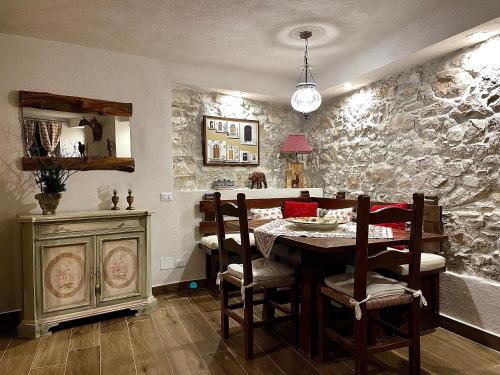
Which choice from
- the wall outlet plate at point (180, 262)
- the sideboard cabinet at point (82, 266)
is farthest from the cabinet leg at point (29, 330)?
the wall outlet plate at point (180, 262)

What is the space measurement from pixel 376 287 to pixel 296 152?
2.63 meters

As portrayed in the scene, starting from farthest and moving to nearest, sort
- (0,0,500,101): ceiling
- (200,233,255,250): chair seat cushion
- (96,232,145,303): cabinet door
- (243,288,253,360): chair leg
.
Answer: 1. (200,233,255,250): chair seat cushion
2. (96,232,145,303): cabinet door
3. (0,0,500,101): ceiling
4. (243,288,253,360): chair leg

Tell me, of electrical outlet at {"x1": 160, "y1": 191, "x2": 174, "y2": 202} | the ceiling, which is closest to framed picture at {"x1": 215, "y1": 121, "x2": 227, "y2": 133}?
the ceiling

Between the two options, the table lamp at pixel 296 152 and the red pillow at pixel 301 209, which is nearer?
the red pillow at pixel 301 209

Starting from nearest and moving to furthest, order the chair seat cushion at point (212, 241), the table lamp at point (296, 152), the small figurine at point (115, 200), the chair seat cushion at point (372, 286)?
1. the chair seat cushion at point (372, 286)
2. the small figurine at point (115, 200)
3. the chair seat cushion at point (212, 241)
4. the table lamp at point (296, 152)

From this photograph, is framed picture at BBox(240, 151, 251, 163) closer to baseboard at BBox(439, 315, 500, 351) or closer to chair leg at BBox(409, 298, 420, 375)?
baseboard at BBox(439, 315, 500, 351)

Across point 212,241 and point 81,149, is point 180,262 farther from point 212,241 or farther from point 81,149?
point 81,149

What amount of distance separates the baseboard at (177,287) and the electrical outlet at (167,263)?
19 centimetres

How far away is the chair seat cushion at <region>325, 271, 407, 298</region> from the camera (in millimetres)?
1870

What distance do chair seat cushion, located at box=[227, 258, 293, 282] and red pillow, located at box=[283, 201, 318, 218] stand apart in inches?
59.6

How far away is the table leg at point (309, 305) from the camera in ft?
7.27

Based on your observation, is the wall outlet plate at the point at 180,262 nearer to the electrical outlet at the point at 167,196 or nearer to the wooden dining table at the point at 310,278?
the electrical outlet at the point at 167,196

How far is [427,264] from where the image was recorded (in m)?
2.59

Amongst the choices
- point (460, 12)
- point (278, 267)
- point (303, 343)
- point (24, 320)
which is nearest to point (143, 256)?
point (24, 320)
